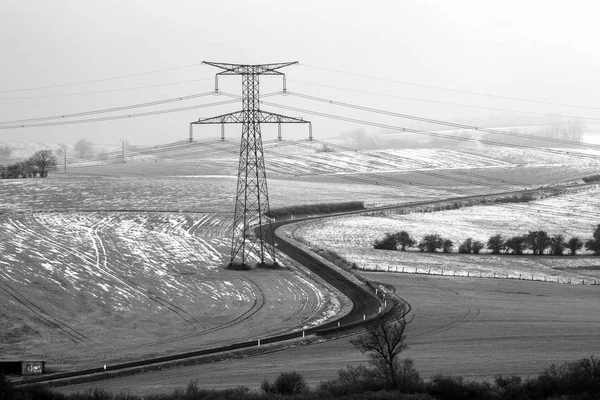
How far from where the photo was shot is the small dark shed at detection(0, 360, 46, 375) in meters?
27.9

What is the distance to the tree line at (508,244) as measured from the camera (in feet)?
196

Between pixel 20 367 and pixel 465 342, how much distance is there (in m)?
16.8

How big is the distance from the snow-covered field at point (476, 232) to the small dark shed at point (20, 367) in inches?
1051

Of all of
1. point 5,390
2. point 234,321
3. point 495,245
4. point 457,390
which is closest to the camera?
point 5,390

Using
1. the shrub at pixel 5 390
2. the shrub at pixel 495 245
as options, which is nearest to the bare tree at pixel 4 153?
the shrub at pixel 495 245

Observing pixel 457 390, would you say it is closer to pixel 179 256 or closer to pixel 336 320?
pixel 336 320

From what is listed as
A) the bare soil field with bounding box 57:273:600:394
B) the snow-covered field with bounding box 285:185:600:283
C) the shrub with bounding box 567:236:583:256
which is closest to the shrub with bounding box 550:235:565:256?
the shrub with bounding box 567:236:583:256

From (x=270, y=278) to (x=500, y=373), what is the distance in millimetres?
21604

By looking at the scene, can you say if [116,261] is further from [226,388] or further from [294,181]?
[294,181]

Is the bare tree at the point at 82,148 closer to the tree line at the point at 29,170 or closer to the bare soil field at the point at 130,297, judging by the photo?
the tree line at the point at 29,170

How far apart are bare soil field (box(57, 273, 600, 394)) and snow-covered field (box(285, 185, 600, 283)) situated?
6991 millimetres

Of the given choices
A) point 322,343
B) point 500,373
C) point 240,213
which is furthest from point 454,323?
point 240,213

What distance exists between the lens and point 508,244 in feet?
197

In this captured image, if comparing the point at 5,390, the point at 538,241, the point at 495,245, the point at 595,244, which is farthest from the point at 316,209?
the point at 5,390
